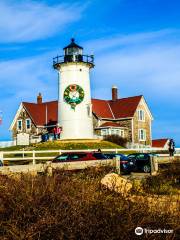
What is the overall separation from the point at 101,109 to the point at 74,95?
9.68 metres

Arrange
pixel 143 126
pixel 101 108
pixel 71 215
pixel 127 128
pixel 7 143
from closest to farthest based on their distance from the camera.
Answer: pixel 71 215 < pixel 7 143 < pixel 127 128 < pixel 101 108 < pixel 143 126

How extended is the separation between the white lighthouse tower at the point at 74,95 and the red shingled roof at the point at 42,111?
8042mm

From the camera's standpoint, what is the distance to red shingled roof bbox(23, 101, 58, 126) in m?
67.4

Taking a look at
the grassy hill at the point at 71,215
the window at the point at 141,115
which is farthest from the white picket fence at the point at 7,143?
the grassy hill at the point at 71,215

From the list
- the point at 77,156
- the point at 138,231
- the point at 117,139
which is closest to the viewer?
the point at 138,231

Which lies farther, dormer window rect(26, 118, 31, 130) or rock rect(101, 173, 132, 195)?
dormer window rect(26, 118, 31, 130)

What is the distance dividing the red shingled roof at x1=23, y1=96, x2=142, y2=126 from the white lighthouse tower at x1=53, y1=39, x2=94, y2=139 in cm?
647

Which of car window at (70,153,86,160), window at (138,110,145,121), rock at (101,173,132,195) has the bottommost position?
rock at (101,173,132,195)

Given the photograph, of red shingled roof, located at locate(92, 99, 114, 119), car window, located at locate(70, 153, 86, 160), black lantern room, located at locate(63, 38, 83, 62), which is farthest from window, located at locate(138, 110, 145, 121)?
car window, located at locate(70, 153, 86, 160)

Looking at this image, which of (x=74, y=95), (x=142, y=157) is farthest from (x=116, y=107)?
(x=142, y=157)

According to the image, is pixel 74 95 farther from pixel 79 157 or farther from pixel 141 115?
pixel 79 157

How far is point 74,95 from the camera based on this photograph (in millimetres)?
58469

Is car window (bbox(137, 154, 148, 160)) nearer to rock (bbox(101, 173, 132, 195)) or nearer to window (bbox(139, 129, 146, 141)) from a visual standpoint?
rock (bbox(101, 173, 132, 195))

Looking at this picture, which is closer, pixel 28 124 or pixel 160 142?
pixel 28 124
